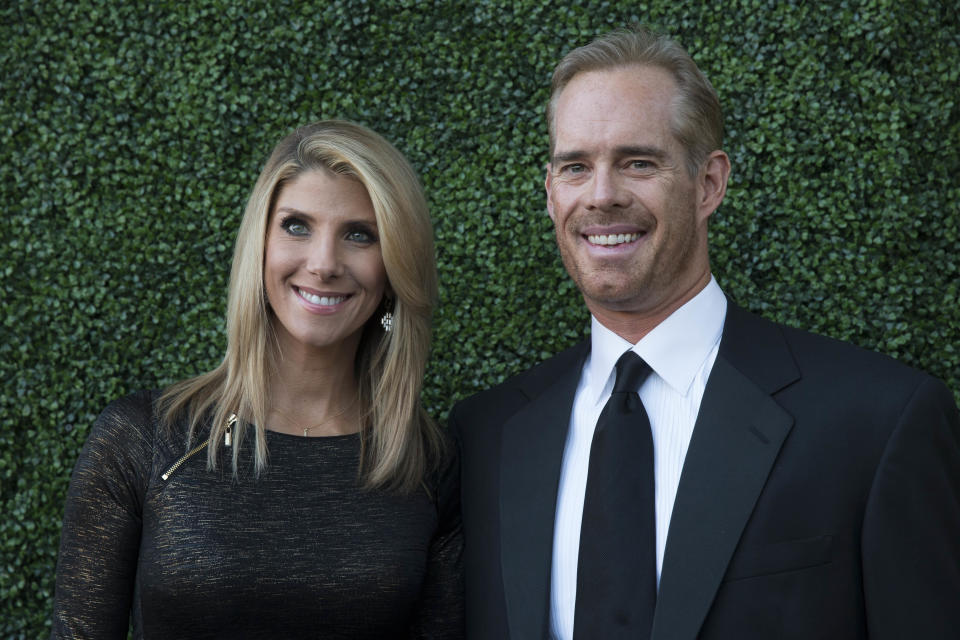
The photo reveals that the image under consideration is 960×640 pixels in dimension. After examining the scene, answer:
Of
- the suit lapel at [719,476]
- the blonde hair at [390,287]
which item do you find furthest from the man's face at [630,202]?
the blonde hair at [390,287]

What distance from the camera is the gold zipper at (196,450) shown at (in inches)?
90.0

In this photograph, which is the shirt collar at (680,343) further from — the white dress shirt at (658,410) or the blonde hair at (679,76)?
the blonde hair at (679,76)

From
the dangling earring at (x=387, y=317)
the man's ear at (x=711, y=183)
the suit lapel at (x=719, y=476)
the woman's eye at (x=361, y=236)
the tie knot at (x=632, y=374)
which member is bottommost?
the suit lapel at (x=719, y=476)

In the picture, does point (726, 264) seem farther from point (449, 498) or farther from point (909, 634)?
point (909, 634)

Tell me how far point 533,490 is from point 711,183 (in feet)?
2.72

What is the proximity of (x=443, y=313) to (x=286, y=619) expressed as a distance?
142cm

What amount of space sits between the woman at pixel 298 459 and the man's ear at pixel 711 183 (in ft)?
2.33

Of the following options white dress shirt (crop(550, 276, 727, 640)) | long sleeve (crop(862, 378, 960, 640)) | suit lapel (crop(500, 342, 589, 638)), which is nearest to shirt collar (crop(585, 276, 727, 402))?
white dress shirt (crop(550, 276, 727, 640))

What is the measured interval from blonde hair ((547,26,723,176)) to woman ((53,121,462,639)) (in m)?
0.59

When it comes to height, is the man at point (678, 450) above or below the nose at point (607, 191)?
below

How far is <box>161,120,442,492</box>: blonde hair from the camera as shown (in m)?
2.41

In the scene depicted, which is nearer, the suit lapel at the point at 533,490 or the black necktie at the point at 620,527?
the black necktie at the point at 620,527

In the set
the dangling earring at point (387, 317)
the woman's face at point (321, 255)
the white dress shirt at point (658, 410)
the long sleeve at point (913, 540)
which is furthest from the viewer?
the dangling earring at point (387, 317)

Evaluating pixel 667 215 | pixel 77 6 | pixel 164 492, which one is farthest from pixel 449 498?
pixel 77 6
